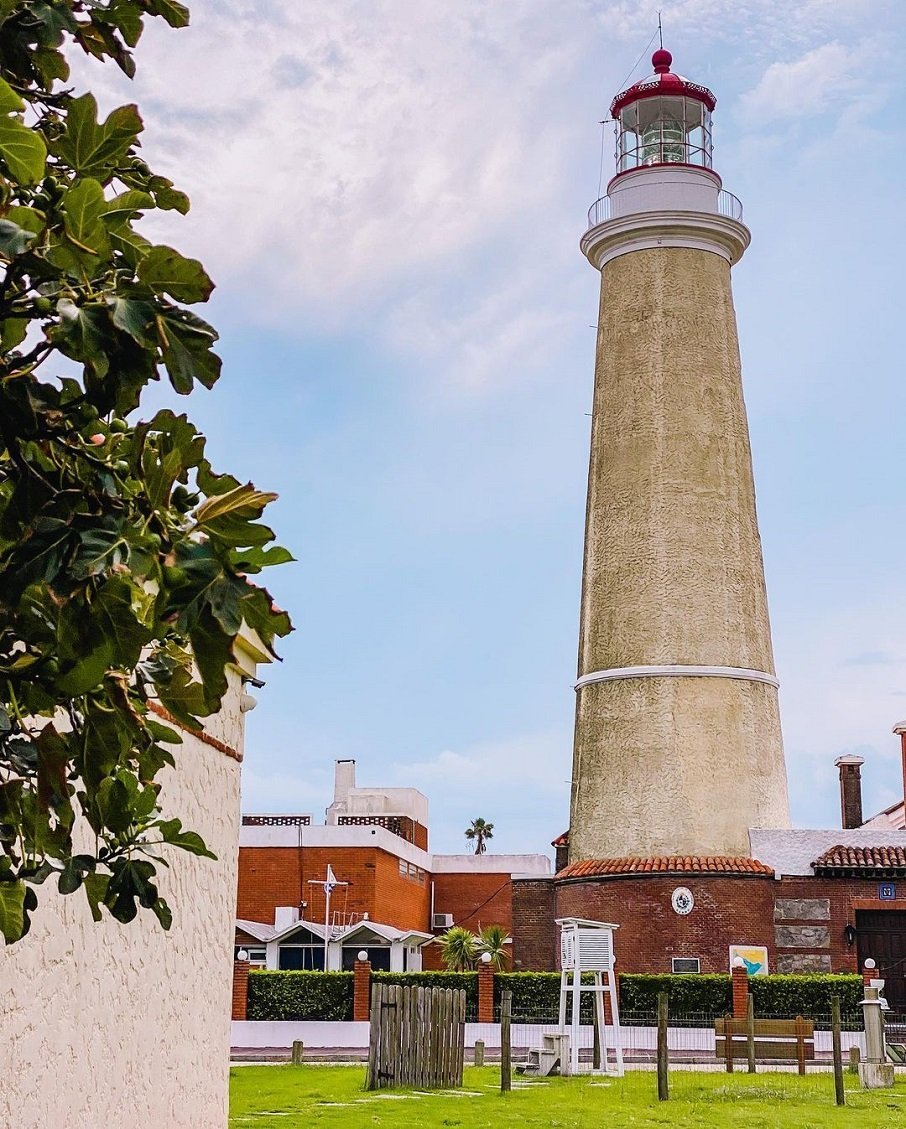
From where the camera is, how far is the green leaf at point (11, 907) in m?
3.51

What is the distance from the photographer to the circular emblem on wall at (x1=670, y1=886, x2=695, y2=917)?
3100 centimetres

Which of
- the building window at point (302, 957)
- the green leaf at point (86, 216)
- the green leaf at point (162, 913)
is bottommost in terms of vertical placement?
the building window at point (302, 957)

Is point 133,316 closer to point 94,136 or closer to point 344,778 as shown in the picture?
point 94,136

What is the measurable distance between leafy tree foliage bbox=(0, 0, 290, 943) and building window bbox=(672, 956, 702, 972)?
28785 millimetres

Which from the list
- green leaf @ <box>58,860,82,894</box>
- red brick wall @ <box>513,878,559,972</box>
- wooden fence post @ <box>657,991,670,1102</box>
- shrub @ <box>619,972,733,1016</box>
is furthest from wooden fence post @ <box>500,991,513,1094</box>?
green leaf @ <box>58,860,82,894</box>

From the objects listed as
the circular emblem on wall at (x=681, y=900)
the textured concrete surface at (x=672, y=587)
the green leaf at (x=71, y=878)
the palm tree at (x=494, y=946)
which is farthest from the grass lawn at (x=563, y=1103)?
the palm tree at (x=494, y=946)

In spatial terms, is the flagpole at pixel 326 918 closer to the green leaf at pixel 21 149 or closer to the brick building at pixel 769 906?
the brick building at pixel 769 906

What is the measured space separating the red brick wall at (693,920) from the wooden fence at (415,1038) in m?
11.1

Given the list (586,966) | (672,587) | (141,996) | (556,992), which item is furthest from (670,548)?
(141,996)

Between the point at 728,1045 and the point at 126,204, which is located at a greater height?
the point at 126,204

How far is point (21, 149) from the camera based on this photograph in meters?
2.77

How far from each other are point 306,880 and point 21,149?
43173mm

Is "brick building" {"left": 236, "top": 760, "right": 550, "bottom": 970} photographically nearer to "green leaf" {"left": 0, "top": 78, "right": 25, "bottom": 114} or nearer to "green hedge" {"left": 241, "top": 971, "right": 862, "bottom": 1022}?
"green hedge" {"left": 241, "top": 971, "right": 862, "bottom": 1022}

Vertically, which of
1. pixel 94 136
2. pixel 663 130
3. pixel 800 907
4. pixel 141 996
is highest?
pixel 663 130
